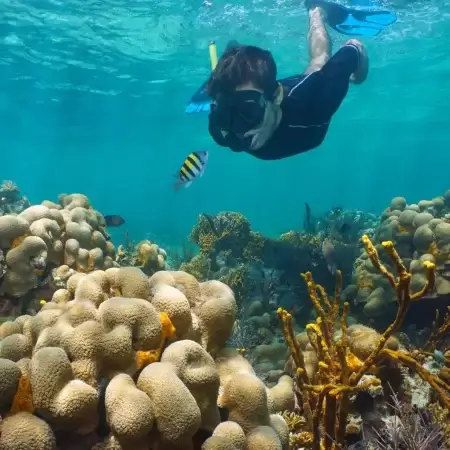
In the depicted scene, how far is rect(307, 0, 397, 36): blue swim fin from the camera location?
6.21 meters

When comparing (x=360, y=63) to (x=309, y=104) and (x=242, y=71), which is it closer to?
(x=309, y=104)

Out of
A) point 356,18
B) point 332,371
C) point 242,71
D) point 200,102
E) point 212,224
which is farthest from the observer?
point 212,224

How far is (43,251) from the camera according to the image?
16.7 feet

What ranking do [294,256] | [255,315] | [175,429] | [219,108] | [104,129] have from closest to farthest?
[175,429], [219,108], [255,315], [294,256], [104,129]

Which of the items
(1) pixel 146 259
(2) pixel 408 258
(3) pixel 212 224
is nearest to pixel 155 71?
(3) pixel 212 224

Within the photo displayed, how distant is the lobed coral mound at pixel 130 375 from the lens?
2426 mm

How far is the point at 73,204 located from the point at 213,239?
4.22 meters

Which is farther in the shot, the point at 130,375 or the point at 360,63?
the point at 360,63

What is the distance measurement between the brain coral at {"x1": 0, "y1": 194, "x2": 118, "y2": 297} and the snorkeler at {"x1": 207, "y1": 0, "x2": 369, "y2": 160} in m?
2.39

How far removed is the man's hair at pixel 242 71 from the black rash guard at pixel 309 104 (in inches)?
16.7

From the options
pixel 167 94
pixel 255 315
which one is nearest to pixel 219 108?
pixel 255 315

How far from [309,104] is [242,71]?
3.19 feet

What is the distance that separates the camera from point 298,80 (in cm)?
478

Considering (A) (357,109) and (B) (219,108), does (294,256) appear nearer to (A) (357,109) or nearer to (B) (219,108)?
(B) (219,108)
